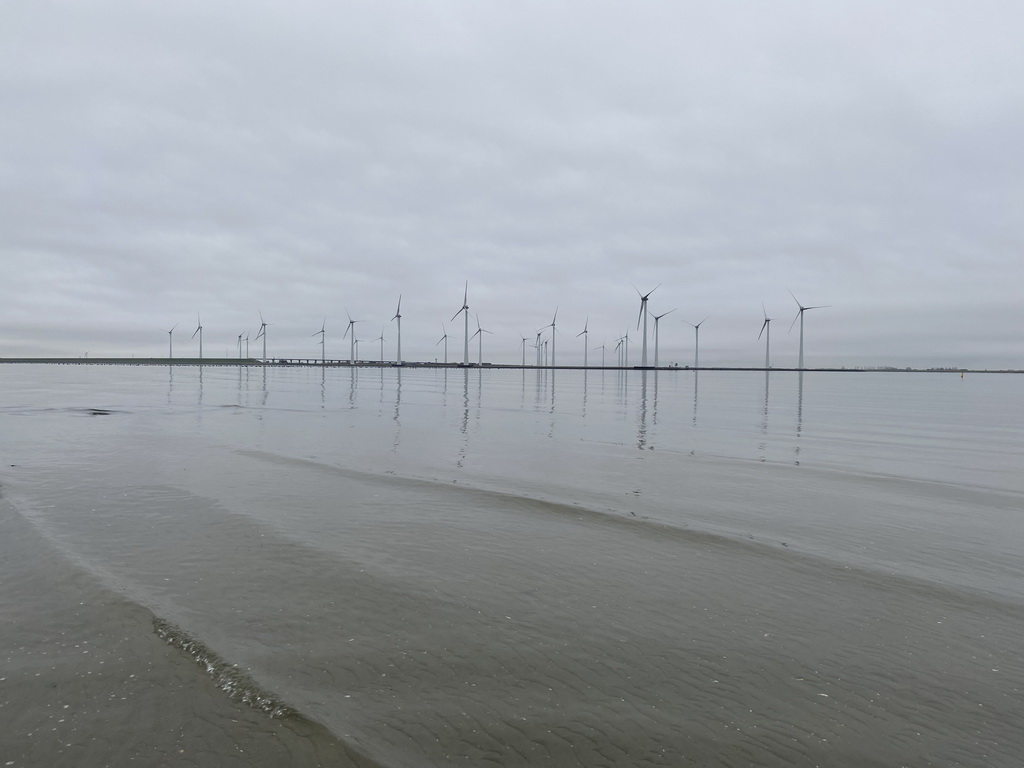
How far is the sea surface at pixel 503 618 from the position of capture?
190 inches

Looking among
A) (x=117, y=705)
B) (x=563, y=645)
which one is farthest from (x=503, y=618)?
(x=117, y=705)

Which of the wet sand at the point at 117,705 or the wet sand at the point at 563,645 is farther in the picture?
the wet sand at the point at 563,645

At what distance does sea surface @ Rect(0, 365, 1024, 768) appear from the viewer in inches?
190

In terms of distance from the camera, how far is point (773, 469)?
17672 millimetres

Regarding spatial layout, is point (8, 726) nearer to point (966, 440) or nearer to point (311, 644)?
point (311, 644)

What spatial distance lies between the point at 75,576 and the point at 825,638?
950 centimetres

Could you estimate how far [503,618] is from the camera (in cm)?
706

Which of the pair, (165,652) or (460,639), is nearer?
(165,652)

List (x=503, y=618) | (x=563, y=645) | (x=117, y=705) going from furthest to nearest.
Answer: (x=503, y=618) → (x=563, y=645) → (x=117, y=705)

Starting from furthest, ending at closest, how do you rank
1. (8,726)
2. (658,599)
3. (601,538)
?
(601,538)
(658,599)
(8,726)

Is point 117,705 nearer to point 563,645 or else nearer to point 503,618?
point 503,618

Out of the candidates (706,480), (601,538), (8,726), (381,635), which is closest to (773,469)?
(706,480)

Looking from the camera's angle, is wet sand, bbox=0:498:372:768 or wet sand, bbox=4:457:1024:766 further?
wet sand, bbox=4:457:1024:766

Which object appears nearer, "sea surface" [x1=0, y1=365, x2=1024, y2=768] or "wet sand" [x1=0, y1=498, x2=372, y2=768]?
"wet sand" [x1=0, y1=498, x2=372, y2=768]
